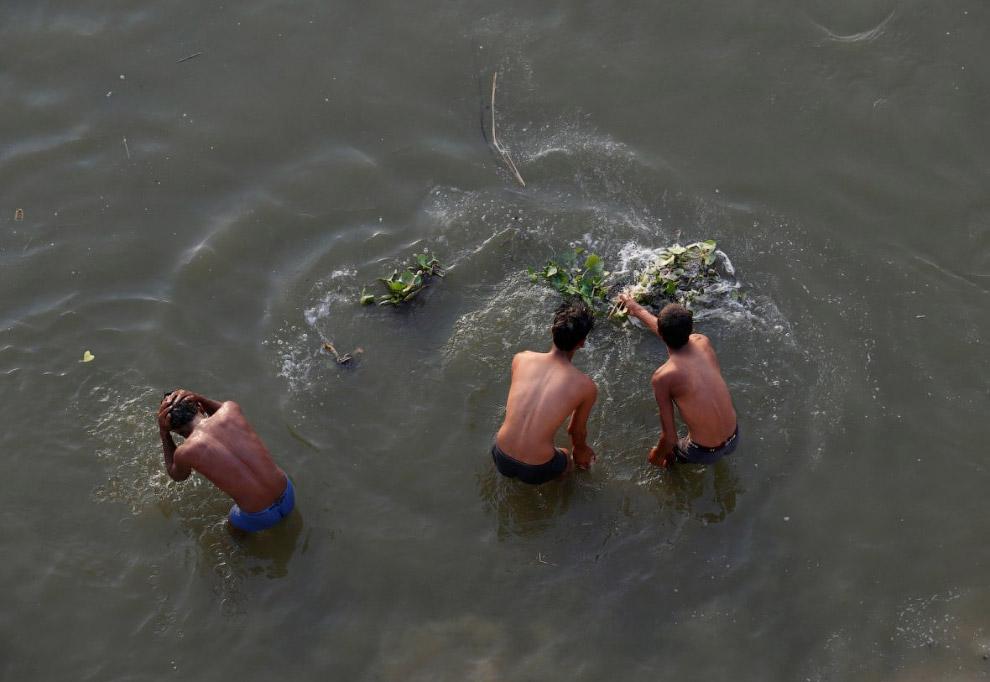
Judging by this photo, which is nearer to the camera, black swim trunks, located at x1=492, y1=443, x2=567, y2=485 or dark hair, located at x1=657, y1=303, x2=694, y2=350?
dark hair, located at x1=657, y1=303, x2=694, y2=350

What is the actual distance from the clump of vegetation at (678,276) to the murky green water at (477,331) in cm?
30

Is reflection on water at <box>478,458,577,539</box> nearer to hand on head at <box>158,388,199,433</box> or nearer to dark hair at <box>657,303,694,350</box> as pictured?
dark hair at <box>657,303,694,350</box>

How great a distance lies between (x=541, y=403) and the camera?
584cm

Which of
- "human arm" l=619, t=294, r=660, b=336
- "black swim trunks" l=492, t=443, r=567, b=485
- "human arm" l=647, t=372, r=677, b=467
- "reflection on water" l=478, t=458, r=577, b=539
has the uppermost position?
"human arm" l=619, t=294, r=660, b=336

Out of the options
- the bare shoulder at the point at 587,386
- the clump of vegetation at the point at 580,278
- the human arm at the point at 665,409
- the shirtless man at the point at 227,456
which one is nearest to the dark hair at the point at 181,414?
the shirtless man at the point at 227,456

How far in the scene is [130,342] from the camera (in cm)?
720

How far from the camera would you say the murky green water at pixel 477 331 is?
5.98m

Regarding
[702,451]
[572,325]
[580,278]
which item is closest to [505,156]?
[580,278]

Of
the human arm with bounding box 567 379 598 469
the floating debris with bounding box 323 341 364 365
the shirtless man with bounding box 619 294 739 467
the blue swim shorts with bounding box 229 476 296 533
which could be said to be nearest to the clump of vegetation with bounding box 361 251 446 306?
the floating debris with bounding box 323 341 364 365

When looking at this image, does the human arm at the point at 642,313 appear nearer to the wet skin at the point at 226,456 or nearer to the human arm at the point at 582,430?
the human arm at the point at 582,430

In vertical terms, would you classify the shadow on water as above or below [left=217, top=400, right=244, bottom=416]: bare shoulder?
below

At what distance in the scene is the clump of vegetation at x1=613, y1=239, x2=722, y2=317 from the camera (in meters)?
7.04

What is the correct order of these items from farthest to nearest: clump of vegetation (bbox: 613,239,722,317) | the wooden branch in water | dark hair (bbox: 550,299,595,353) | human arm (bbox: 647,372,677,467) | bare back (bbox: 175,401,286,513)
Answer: the wooden branch in water, clump of vegetation (bbox: 613,239,722,317), human arm (bbox: 647,372,677,467), bare back (bbox: 175,401,286,513), dark hair (bbox: 550,299,595,353)

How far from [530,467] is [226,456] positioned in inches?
80.0
